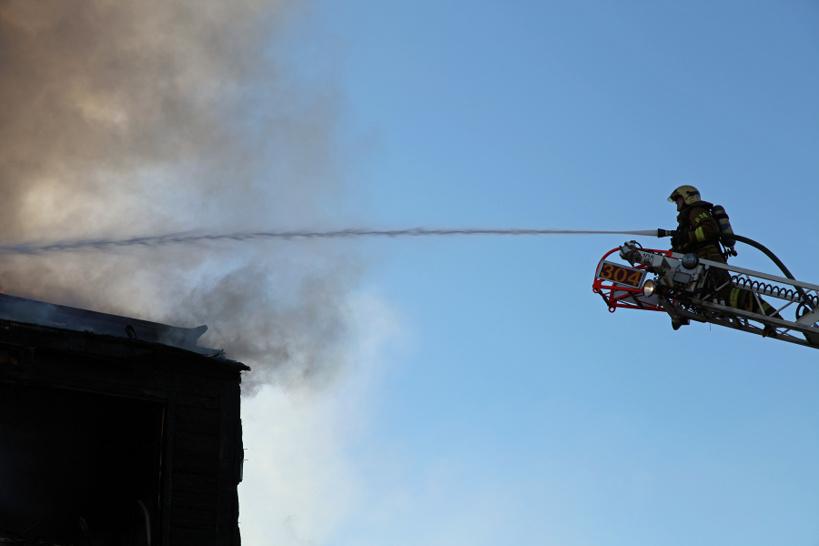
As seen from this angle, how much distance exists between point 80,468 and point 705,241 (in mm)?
11259

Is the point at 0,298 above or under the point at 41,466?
above

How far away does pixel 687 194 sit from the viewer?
1927cm

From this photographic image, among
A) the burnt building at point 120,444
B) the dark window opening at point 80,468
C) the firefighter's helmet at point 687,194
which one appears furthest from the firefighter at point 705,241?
the dark window opening at point 80,468

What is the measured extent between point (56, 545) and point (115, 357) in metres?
3.15

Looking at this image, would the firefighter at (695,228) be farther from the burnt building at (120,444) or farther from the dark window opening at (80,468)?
the dark window opening at (80,468)

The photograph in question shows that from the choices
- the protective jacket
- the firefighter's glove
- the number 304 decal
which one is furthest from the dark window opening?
the protective jacket

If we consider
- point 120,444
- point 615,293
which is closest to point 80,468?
point 120,444

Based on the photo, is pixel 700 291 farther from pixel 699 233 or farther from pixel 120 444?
pixel 120 444

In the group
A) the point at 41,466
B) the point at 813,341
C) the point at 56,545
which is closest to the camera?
the point at 813,341

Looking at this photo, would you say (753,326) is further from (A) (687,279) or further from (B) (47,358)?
(B) (47,358)

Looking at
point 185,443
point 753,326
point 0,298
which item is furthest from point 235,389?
point 753,326

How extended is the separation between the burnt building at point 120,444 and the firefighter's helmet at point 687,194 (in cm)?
812

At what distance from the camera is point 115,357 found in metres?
20.0

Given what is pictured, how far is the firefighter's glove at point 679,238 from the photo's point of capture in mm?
19078
